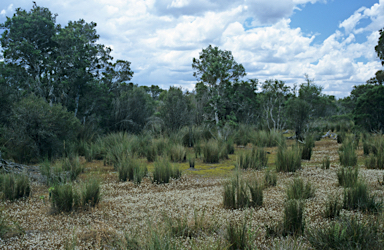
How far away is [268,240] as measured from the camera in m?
3.71

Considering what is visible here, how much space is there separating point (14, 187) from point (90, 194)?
5.99 ft

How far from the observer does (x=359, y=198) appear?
477cm

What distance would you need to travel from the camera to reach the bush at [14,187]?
5812mm

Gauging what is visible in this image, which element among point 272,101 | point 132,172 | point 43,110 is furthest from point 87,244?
point 272,101

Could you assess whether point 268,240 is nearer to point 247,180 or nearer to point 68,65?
point 247,180

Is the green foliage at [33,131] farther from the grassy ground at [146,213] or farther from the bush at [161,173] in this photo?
the bush at [161,173]

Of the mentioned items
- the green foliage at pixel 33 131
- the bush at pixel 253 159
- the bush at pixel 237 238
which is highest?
the green foliage at pixel 33 131

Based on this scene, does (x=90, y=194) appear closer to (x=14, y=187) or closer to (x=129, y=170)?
(x=14, y=187)

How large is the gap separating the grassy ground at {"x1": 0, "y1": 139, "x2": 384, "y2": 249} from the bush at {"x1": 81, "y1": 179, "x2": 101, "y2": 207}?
0.15 meters

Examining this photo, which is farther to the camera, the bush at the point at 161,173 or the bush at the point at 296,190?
the bush at the point at 161,173

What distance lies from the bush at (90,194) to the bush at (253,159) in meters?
4.57

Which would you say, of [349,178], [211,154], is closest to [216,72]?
[211,154]

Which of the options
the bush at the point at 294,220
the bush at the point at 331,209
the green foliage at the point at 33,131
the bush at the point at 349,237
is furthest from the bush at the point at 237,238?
the green foliage at the point at 33,131

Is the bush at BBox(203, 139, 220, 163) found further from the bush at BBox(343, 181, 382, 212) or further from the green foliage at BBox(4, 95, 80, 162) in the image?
the bush at BBox(343, 181, 382, 212)
